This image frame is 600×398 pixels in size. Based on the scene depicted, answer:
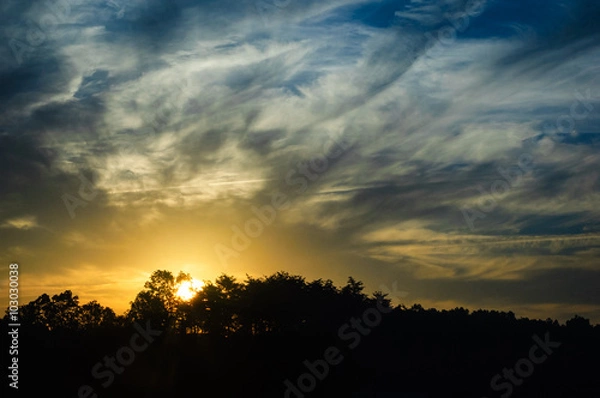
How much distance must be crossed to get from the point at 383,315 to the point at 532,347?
34092mm

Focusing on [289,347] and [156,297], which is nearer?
[289,347]

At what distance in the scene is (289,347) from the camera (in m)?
50.7

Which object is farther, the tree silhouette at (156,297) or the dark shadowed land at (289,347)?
the tree silhouette at (156,297)

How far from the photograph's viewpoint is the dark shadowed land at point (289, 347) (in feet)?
155

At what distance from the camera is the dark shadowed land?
4734cm

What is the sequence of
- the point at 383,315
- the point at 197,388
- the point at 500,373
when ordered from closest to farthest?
the point at 197,388
the point at 500,373
the point at 383,315

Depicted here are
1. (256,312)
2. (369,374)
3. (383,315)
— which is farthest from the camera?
(383,315)

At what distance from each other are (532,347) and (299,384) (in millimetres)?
95646

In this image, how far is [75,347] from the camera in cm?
4906

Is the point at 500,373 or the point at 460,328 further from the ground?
the point at 460,328

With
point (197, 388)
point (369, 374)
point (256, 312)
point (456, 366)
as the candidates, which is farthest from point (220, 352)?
point (456, 366)

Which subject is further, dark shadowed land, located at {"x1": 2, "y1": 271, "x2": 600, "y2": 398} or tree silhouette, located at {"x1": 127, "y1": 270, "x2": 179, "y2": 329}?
tree silhouette, located at {"x1": 127, "y1": 270, "x2": 179, "y2": 329}

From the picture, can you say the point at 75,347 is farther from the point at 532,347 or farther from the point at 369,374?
the point at 532,347

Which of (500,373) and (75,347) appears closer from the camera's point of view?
(75,347)
